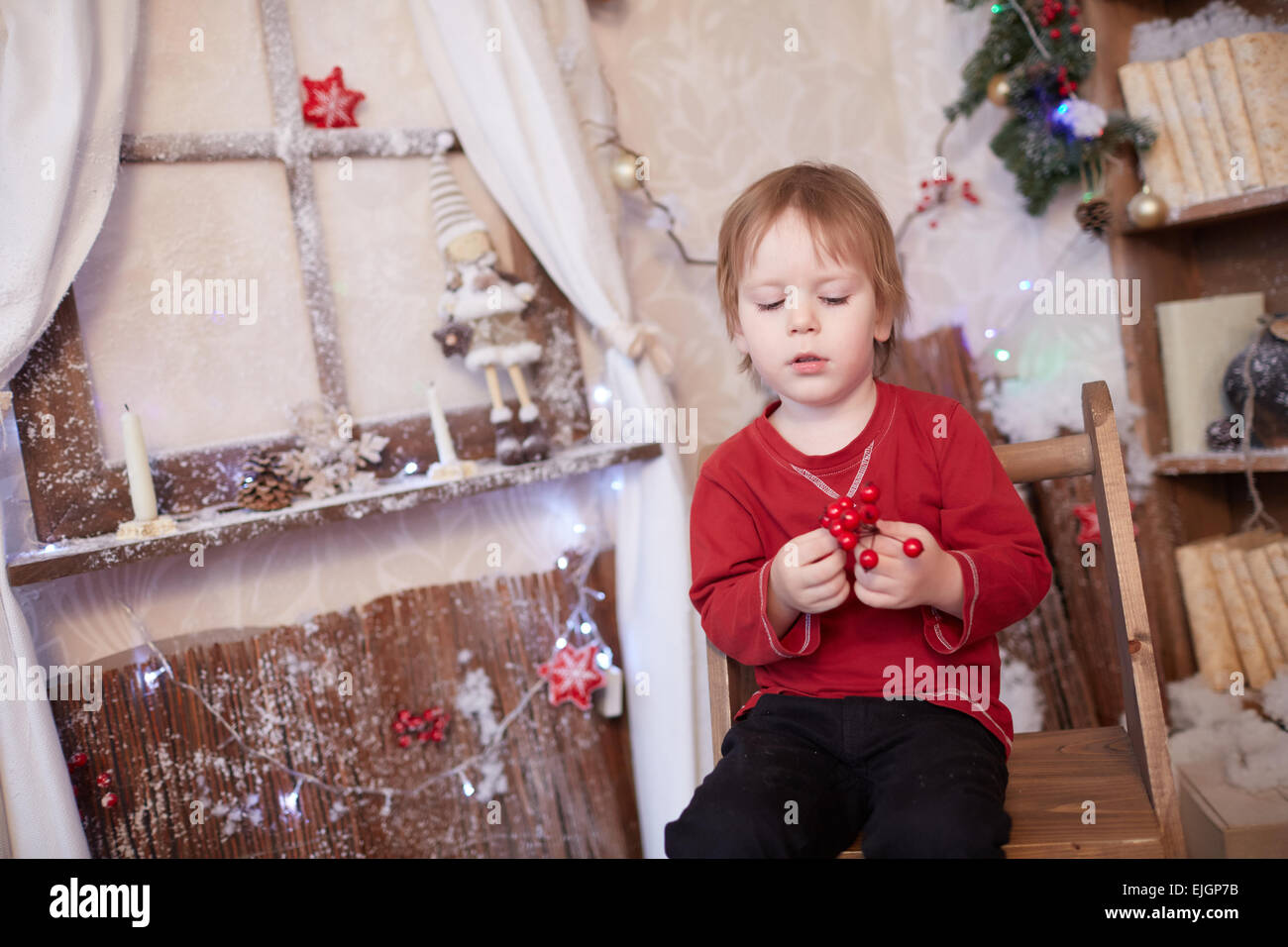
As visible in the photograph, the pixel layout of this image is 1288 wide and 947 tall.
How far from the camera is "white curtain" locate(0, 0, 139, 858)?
4.31 ft

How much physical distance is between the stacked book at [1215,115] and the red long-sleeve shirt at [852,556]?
1.00 metres

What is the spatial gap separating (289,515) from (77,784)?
1.65ft

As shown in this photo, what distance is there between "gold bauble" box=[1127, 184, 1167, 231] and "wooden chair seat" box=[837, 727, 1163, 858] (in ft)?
3.39

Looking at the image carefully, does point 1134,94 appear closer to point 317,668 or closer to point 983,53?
point 983,53

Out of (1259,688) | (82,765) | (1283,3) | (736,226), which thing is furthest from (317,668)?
(1283,3)

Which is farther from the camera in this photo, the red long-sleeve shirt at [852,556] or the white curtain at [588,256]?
the white curtain at [588,256]

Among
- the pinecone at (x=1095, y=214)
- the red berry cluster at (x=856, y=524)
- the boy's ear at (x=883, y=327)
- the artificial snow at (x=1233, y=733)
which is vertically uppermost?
the pinecone at (x=1095, y=214)

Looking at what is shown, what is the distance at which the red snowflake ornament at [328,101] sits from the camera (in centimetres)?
166

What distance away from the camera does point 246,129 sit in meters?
1.61

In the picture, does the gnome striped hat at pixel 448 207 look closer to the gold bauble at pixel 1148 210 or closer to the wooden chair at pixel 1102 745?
the wooden chair at pixel 1102 745

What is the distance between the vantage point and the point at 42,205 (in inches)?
53.7

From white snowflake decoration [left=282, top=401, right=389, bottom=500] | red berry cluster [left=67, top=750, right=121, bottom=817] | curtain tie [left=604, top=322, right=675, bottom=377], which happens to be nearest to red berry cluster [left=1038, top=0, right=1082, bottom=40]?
curtain tie [left=604, top=322, right=675, bottom=377]

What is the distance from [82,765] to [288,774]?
30 centimetres

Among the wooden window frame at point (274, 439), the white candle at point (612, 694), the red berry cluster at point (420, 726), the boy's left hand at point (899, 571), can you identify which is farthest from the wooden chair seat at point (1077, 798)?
the wooden window frame at point (274, 439)
